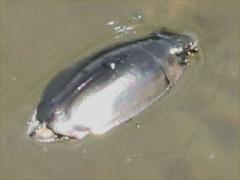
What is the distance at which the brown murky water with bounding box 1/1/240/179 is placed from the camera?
3602 mm

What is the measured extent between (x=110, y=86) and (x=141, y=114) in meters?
0.25

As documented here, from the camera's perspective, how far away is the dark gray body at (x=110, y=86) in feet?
11.6

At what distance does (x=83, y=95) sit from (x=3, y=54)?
0.65 meters

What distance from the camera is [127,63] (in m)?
3.69

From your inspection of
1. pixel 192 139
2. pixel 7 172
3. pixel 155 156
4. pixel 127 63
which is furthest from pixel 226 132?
pixel 7 172

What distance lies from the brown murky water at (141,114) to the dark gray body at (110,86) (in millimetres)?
73

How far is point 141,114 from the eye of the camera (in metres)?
3.71

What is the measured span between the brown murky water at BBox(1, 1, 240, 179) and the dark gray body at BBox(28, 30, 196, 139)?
7cm

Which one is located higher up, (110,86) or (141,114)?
(110,86)

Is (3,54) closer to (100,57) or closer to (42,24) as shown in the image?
(42,24)

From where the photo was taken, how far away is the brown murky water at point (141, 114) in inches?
142

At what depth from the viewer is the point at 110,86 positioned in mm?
3611

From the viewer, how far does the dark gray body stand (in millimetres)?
3549

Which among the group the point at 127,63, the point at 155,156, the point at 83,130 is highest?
the point at 127,63
